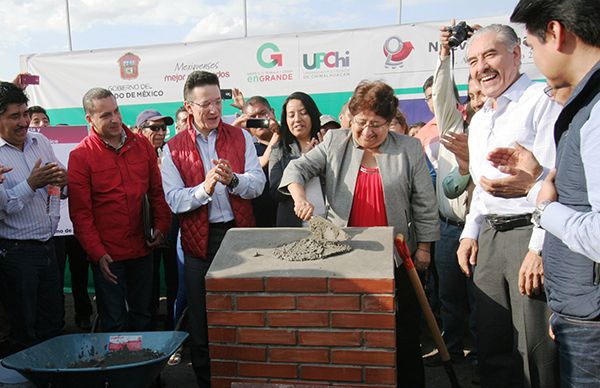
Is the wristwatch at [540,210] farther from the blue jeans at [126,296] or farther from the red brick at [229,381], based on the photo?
the blue jeans at [126,296]

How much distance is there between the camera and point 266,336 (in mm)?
2139

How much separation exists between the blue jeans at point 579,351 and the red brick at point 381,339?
611 mm

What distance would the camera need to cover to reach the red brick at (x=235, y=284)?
6.95ft

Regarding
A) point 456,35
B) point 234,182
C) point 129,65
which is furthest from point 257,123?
point 129,65

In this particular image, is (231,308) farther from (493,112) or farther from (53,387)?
(493,112)

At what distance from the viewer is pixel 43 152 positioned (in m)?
3.78

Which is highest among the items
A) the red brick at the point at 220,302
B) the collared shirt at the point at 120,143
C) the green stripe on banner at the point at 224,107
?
the green stripe on banner at the point at 224,107

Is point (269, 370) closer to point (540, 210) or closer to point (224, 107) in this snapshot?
point (540, 210)

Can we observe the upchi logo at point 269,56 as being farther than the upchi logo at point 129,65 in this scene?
No

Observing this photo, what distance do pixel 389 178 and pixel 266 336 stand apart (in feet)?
3.98

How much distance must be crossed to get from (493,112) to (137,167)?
7.73 ft

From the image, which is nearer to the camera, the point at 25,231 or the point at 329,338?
the point at 329,338

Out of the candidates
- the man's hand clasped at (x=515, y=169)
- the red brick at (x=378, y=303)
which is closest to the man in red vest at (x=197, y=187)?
the red brick at (x=378, y=303)

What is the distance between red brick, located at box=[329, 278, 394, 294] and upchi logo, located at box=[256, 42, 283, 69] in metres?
4.86
